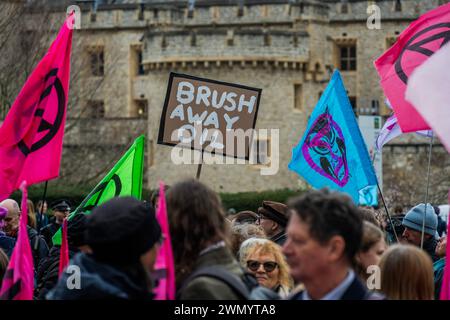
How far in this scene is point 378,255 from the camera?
22.2 ft

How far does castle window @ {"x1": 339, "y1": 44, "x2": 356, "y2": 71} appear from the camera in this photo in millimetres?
49062

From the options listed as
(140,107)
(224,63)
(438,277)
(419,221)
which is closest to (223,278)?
(438,277)

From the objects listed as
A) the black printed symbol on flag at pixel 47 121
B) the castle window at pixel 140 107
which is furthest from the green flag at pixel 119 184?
the castle window at pixel 140 107

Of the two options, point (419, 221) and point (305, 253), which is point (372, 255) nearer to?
point (305, 253)

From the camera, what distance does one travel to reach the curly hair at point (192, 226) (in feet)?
18.3

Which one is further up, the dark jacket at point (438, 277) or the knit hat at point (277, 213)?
the knit hat at point (277, 213)

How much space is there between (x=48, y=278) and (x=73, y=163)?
3597cm

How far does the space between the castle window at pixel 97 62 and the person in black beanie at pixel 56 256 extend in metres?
41.6

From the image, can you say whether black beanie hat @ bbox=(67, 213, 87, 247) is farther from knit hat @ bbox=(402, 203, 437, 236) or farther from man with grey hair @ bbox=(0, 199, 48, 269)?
knit hat @ bbox=(402, 203, 437, 236)

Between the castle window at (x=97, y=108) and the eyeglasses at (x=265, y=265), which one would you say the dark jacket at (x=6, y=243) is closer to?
the eyeglasses at (x=265, y=265)

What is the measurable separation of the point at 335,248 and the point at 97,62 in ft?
150

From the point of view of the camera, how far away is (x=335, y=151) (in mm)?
10945
